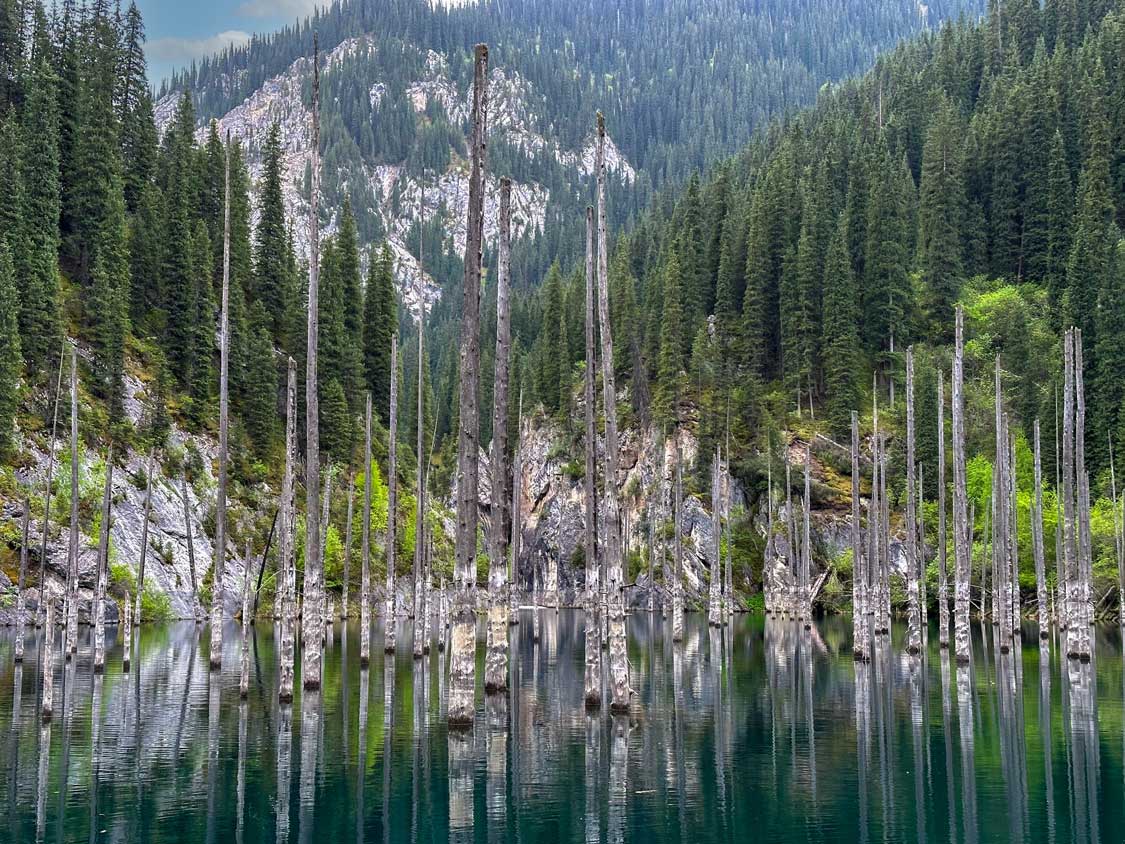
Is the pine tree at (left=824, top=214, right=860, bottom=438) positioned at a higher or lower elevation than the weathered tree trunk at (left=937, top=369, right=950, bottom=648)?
higher

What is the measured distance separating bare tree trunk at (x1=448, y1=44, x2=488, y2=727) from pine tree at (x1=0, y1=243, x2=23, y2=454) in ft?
161

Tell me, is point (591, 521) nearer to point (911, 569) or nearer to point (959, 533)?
point (911, 569)

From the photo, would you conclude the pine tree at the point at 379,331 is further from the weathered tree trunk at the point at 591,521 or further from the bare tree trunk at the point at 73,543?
the weathered tree trunk at the point at 591,521

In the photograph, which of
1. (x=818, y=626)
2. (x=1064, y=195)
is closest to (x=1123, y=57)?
(x=1064, y=195)

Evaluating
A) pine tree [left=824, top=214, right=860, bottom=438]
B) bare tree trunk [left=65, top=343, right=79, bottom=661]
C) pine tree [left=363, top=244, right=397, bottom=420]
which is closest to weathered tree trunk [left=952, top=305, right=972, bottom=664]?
bare tree trunk [left=65, top=343, right=79, bottom=661]

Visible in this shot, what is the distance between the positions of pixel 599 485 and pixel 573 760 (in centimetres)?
1556

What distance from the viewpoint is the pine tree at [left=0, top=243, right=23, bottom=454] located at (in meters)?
66.6

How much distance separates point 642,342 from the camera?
403 feet

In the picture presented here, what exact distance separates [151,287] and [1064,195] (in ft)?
284

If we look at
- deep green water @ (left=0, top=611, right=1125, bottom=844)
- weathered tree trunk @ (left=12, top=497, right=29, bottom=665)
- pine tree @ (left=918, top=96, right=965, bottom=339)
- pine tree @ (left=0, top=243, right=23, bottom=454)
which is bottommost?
deep green water @ (left=0, top=611, right=1125, bottom=844)

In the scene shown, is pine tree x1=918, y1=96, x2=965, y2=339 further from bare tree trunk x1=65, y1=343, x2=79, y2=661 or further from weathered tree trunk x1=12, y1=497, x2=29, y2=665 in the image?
bare tree trunk x1=65, y1=343, x2=79, y2=661

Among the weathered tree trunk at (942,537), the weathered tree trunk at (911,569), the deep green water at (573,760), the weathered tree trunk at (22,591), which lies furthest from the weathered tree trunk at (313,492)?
the weathered tree trunk at (942,537)

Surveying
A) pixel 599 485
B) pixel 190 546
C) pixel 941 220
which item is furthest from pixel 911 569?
pixel 941 220

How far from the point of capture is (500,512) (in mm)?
29422
